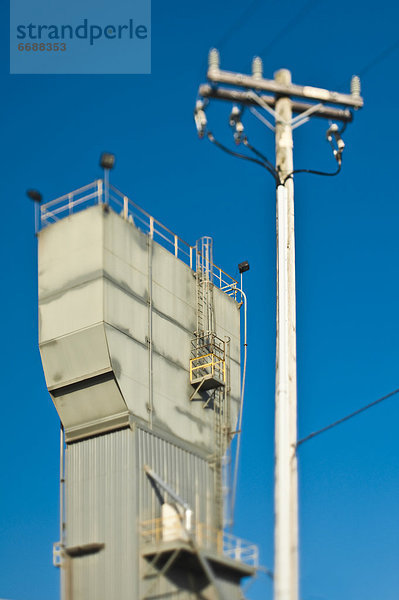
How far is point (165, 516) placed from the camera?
38219 millimetres

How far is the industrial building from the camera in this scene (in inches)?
1471

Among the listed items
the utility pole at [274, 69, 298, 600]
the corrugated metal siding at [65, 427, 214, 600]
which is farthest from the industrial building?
the utility pole at [274, 69, 298, 600]

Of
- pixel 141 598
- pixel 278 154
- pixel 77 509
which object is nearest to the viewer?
pixel 278 154

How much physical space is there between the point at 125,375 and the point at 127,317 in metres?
2.31

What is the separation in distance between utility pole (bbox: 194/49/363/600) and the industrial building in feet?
27.2

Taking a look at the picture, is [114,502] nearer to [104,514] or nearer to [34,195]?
[104,514]

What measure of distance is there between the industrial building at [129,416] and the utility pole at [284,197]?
829cm

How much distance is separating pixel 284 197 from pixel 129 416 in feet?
35.1

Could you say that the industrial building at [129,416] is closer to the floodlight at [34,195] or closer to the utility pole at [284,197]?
the floodlight at [34,195]

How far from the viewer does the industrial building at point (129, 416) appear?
37.4 m

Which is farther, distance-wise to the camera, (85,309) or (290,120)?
(85,309)

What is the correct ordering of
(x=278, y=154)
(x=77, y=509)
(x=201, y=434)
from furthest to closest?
(x=201, y=434) → (x=77, y=509) → (x=278, y=154)

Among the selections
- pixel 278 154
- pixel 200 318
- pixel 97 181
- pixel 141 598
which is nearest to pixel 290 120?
pixel 278 154

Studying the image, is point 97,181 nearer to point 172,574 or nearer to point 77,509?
point 77,509
